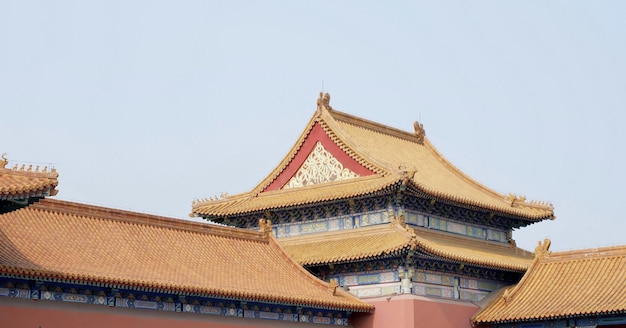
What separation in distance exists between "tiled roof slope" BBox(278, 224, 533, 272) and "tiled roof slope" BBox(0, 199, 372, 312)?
1.31 meters

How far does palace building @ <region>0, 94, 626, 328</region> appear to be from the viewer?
82.7ft

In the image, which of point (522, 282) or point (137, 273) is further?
point (522, 282)

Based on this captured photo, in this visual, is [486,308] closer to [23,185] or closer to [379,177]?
[379,177]

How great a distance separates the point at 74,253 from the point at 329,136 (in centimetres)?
1252

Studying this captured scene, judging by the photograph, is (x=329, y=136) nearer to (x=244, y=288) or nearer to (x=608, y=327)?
(x=244, y=288)

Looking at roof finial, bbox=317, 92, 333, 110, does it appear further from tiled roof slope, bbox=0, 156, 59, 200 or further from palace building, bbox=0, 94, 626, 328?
tiled roof slope, bbox=0, 156, 59, 200

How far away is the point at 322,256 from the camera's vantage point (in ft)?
107

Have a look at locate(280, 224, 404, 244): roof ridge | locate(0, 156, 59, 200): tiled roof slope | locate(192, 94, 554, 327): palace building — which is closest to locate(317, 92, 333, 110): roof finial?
locate(192, 94, 554, 327): palace building

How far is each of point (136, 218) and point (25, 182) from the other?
860 centimetres

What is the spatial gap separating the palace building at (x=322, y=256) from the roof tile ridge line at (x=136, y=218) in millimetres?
41

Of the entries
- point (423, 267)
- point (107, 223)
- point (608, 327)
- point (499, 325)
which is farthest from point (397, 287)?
point (107, 223)

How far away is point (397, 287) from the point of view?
31.3 m

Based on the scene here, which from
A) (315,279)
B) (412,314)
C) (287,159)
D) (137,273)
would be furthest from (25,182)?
(287,159)

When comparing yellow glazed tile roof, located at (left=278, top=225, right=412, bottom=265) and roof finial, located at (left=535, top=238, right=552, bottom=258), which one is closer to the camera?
yellow glazed tile roof, located at (left=278, top=225, right=412, bottom=265)
